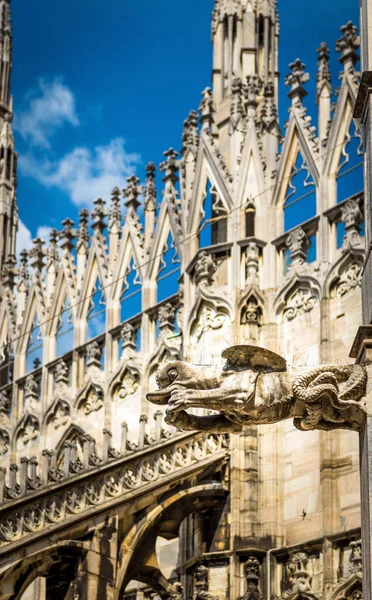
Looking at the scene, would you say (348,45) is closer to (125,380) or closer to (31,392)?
(125,380)

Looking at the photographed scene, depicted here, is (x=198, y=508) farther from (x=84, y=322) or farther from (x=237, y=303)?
(x=84, y=322)

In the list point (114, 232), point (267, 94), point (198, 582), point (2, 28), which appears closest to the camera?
point (198, 582)

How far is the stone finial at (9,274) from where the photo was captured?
26.9 metres

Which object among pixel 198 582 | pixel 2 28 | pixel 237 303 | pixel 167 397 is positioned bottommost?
pixel 167 397

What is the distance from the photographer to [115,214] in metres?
23.7

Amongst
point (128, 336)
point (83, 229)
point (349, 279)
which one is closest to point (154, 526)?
point (349, 279)

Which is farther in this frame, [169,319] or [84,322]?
[84,322]

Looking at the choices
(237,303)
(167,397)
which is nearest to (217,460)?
(237,303)

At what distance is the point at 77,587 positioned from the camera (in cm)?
1570

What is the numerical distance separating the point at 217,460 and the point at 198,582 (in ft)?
5.04

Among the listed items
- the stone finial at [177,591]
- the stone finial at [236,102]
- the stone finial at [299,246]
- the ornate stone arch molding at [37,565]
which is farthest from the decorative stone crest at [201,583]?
the stone finial at [236,102]

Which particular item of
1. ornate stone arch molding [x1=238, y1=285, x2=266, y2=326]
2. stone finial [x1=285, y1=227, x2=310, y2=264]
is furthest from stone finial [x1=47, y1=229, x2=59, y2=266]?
stone finial [x1=285, y1=227, x2=310, y2=264]

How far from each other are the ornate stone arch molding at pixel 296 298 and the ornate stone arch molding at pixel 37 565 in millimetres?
4715

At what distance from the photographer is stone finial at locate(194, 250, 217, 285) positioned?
19688 millimetres
